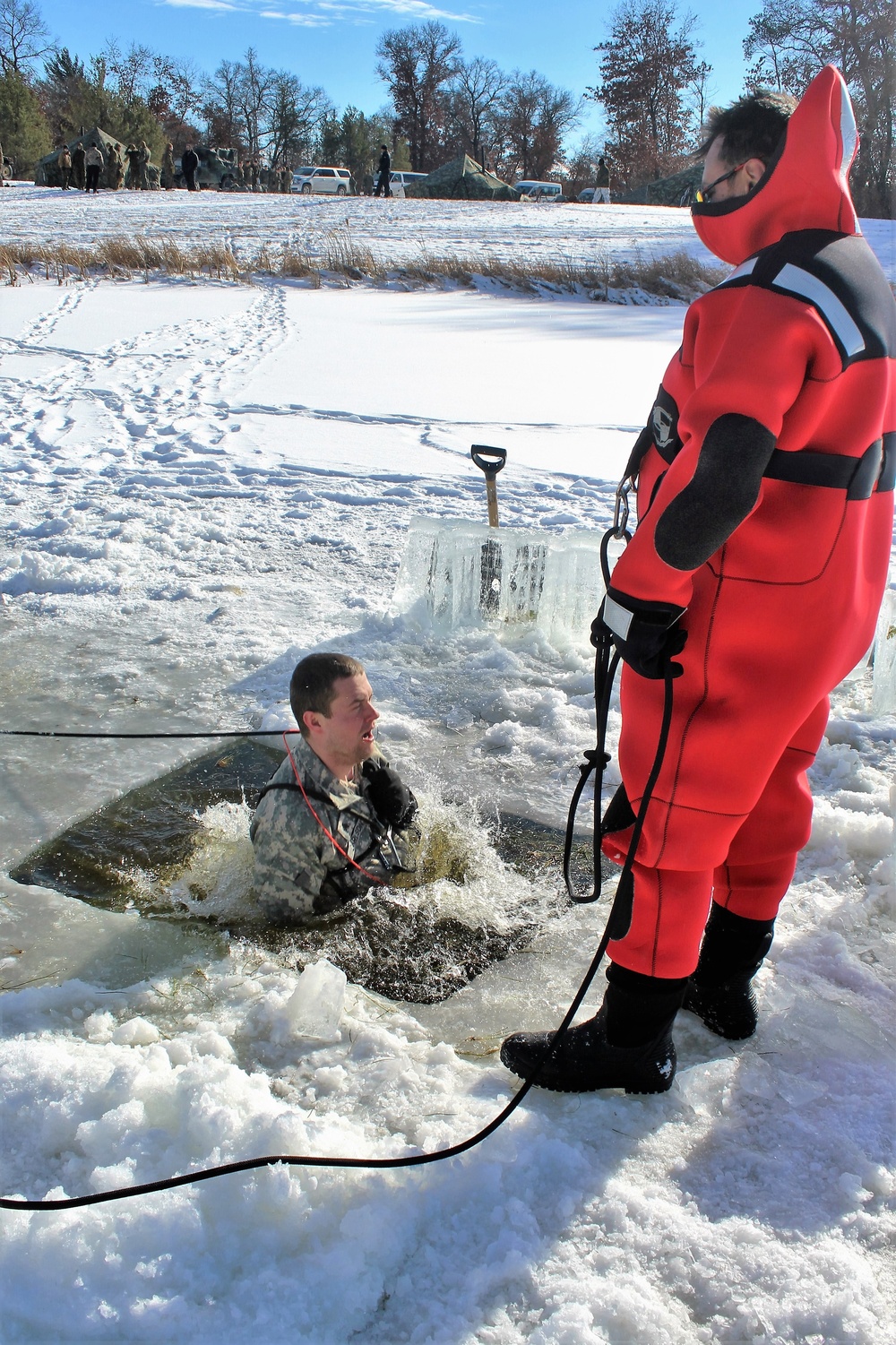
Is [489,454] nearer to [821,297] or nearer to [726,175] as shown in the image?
[726,175]

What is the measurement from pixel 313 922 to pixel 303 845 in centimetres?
21

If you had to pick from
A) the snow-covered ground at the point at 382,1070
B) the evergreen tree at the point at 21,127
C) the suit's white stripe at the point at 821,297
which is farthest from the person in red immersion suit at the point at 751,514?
the evergreen tree at the point at 21,127

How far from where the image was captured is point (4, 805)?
294cm

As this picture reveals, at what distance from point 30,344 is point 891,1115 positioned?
11.0 m

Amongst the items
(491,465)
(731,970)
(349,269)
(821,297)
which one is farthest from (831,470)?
(349,269)

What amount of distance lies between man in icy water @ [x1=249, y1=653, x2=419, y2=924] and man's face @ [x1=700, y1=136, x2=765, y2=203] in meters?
1.34

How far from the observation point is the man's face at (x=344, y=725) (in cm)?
243

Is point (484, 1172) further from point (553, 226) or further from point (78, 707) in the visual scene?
point (553, 226)

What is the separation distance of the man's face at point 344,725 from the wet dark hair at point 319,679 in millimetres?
12

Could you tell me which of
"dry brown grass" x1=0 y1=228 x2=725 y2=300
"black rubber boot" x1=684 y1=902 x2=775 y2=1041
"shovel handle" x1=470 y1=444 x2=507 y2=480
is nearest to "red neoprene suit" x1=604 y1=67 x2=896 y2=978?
"black rubber boot" x1=684 y1=902 x2=775 y2=1041

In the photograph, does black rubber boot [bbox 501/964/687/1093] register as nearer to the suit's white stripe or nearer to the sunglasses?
the suit's white stripe

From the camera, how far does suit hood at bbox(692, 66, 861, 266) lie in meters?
1.57

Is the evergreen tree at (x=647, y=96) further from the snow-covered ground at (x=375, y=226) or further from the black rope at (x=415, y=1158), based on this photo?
the black rope at (x=415, y=1158)

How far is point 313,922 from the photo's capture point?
2.52 metres
